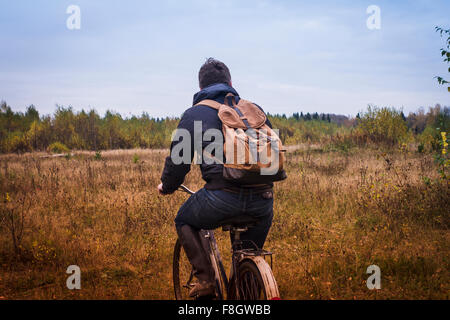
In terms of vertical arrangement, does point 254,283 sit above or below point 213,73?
below

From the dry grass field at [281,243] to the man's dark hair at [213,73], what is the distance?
2867 mm

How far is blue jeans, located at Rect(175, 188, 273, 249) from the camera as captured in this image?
110 inches

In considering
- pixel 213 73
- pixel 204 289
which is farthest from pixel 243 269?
pixel 213 73

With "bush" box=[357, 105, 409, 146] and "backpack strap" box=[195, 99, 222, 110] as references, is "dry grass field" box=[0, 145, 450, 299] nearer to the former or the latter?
"backpack strap" box=[195, 99, 222, 110]

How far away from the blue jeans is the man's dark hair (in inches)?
36.6

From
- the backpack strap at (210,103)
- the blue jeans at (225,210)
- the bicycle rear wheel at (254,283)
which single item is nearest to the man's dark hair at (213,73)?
the backpack strap at (210,103)

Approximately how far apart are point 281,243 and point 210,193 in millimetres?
4083

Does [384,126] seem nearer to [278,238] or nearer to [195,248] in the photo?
[278,238]

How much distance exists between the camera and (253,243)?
296cm

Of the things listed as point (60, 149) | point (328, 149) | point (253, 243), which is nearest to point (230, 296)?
point (253, 243)

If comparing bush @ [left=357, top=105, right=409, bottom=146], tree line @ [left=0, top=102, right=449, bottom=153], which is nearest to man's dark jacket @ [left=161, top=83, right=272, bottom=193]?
bush @ [left=357, top=105, right=409, bottom=146]

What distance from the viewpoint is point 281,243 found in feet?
21.6

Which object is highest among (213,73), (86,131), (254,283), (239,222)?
(86,131)

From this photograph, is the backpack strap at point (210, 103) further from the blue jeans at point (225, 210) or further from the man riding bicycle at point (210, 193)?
the blue jeans at point (225, 210)
